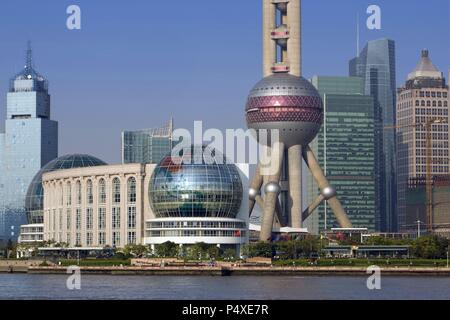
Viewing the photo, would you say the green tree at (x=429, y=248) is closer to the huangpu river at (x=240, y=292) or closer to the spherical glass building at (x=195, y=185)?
the spherical glass building at (x=195, y=185)

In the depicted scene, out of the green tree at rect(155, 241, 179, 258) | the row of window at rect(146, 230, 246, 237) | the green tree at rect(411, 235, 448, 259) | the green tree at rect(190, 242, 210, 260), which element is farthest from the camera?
the row of window at rect(146, 230, 246, 237)

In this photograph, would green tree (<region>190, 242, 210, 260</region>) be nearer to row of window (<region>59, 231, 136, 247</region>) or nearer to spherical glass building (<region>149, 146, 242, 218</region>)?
spherical glass building (<region>149, 146, 242, 218</region>)

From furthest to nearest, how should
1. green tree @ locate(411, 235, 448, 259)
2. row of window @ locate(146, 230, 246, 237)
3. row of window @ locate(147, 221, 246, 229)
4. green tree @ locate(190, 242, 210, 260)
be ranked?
row of window @ locate(146, 230, 246, 237) → row of window @ locate(147, 221, 246, 229) → green tree @ locate(190, 242, 210, 260) → green tree @ locate(411, 235, 448, 259)

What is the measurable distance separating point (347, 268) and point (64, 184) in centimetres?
6566

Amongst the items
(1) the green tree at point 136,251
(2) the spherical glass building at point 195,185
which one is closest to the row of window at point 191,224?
(2) the spherical glass building at point 195,185

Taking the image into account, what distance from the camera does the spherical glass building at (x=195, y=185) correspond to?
17212cm

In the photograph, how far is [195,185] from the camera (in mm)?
171625

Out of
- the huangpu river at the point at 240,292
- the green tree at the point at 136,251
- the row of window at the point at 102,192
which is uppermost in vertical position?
the row of window at the point at 102,192

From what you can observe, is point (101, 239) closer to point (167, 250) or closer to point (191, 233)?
point (191, 233)

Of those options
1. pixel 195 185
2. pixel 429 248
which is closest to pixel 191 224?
pixel 195 185

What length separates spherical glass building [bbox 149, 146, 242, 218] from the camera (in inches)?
6777

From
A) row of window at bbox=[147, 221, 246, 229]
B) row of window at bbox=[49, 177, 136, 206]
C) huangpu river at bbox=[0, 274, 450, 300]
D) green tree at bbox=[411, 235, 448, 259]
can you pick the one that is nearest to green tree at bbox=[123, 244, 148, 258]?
row of window at bbox=[147, 221, 246, 229]
